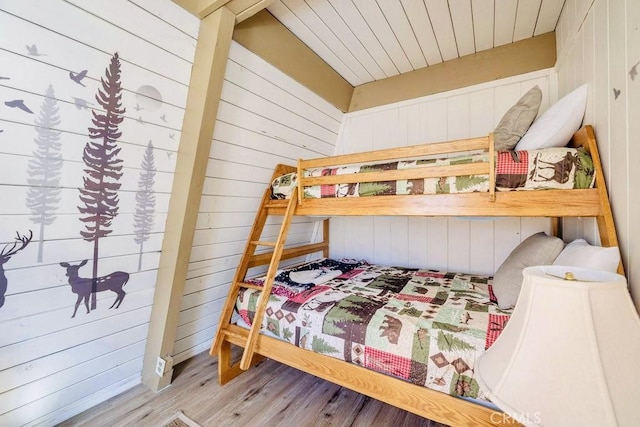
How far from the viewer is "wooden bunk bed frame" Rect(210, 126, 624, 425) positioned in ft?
3.64

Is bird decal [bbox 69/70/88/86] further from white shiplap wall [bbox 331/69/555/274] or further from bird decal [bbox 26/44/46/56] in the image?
white shiplap wall [bbox 331/69/555/274]

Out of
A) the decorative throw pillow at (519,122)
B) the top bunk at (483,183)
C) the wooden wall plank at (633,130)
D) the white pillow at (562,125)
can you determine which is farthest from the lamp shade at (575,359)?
the decorative throw pillow at (519,122)

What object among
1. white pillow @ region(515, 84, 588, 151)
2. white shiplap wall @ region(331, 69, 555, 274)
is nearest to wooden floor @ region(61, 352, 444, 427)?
white shiplap wall @ region(331, 69, 555, 274)

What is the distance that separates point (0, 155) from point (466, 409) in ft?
6.68

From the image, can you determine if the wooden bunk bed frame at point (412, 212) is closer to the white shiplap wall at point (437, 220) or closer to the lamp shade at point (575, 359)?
the white shiplap wall at point (437, 220)

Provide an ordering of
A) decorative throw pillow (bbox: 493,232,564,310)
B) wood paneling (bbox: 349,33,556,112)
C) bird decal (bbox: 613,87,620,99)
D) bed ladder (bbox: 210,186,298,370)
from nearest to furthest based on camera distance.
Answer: bird decal (bbox: 613,87,620,99)
decorative throw pillow (bbox: 493,232,564,310)
bed ladder (bbox: 210,186,298,370)
wood paneling (bbox: 349,33,556,112)

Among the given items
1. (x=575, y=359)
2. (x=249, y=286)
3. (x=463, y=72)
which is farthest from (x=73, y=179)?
(x=463, y=72)

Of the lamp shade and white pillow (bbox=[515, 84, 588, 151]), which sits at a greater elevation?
white pillow (bbox=[515, 84, 588, 151])

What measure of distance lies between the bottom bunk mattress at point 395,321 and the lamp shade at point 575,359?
25.5 inches

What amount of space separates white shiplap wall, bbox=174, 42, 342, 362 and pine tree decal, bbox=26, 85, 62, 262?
0.70m

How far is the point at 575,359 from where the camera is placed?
50cm

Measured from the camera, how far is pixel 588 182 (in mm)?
1139

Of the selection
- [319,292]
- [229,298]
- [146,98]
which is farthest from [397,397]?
[146,98]

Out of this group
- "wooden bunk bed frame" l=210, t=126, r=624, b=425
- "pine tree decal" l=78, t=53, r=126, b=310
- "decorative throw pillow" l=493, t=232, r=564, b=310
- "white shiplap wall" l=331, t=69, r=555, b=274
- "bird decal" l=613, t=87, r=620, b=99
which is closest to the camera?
"bird decal" l=613, t=87, r=620, b=99
